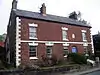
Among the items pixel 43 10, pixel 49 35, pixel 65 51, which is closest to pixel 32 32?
pixel 49 35

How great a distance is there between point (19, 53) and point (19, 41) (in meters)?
1.73

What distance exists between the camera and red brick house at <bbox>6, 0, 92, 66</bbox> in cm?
2530

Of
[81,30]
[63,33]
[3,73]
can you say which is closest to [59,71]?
[3,73]

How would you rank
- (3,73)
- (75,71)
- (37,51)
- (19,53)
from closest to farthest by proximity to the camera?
(3,73) → (75,71) → (19,53) → (37,51)

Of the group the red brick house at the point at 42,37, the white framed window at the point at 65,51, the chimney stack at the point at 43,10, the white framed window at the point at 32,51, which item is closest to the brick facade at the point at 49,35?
the red brick house at the point at 42,37

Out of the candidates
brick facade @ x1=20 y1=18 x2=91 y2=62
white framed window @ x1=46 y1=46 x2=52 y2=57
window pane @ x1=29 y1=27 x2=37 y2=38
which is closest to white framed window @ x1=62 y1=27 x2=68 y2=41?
brick facade @ x1=20 y1=18 x2=91 y2=62

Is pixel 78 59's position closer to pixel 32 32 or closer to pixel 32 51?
pixel 32 51

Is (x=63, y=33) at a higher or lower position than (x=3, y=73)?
higher

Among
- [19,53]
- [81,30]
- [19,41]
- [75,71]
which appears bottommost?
[75,71]

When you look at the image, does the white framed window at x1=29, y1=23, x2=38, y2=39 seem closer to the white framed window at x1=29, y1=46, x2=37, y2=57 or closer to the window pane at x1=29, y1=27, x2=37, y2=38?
the window pane at x1=29, y1=27, x2=37, y2=38

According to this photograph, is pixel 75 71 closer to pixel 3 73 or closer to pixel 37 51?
pixel 37 51

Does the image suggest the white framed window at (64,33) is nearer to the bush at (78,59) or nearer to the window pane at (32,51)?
the bush at (78,59)

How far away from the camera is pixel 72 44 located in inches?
1217

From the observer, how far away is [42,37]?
2736cm
